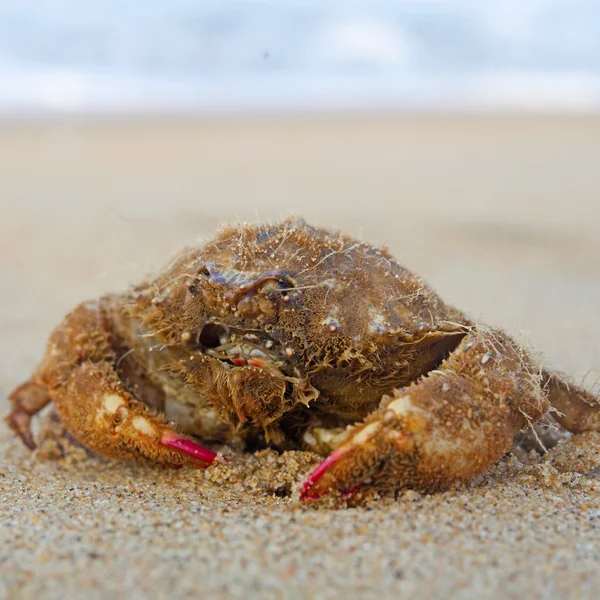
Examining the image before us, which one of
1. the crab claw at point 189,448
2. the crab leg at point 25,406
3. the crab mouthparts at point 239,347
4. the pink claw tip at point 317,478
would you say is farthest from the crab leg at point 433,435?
the crab leg at point 25,406

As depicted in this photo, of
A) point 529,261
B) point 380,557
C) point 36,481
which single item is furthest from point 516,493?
point 529,261

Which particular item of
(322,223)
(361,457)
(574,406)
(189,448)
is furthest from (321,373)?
(322,223)

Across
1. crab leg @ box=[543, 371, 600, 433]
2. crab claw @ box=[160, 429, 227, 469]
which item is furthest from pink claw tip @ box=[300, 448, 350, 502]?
crab leg @ box=[543, 371, 600, 433]

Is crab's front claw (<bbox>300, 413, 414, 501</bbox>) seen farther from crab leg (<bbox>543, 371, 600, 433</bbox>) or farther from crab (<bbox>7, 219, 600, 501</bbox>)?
crab leg (<bbox>543, 371, 600, 433</bbox>)

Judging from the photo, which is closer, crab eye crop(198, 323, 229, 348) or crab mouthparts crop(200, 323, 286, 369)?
crab mouthparts crop(200, 323, 286, 369)

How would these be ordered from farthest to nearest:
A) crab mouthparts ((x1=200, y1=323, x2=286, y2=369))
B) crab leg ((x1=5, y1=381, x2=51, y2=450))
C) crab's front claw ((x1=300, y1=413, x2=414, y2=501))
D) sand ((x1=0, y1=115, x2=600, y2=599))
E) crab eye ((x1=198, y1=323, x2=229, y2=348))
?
crab leg ((x1=5, y1=381, x2=51, y2=450)), crab eye ((x1=198, y1=323, x2=229, y2=348)), crab mouthparts ((x1=200, y1=323, x2=286, y2=369)), crab's front claw ((x1=300, y1=413, x2=414, y2=501)), sand ((x1=0, y1=115, x2=600, y2=599))

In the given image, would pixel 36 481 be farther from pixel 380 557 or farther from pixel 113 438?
pixel 380 557

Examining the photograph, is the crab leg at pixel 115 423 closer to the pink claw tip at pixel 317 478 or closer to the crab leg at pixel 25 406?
the crab leg at pixel 25 406

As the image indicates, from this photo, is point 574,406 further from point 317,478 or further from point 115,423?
point 115,423

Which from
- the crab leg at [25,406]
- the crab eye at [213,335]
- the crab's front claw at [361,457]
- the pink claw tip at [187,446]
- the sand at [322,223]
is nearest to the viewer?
the sand at [322,223]
